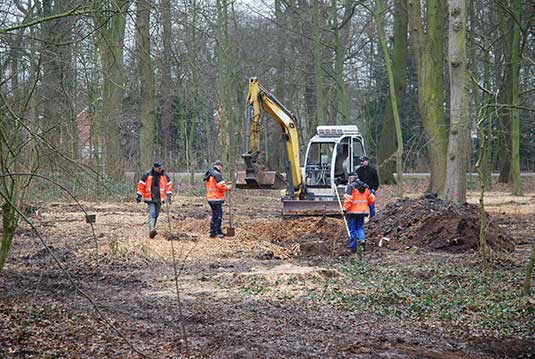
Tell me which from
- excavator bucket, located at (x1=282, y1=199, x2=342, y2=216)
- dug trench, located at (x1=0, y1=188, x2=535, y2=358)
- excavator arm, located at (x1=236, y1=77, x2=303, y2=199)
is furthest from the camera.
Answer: excavator bucket, located at (x1=282, y1=199, x2=342, y2=216)

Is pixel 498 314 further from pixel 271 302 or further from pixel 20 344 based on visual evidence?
pixel 20 344

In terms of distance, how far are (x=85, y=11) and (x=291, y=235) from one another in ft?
43.1

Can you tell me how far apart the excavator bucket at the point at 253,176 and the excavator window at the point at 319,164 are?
2677 millimetres

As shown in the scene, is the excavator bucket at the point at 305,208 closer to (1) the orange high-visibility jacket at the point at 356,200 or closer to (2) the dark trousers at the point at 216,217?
(2) the dark trousers at the point at 216,217

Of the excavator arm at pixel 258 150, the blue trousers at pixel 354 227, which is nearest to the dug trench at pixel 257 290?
the blue trousers at pixel 354 227

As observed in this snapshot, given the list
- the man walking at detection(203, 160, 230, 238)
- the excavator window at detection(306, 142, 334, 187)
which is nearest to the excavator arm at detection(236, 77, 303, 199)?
the excavator window at detection(306, 142, 334, 187)

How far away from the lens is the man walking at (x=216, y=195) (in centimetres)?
1944

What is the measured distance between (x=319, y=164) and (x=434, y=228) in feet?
24.8

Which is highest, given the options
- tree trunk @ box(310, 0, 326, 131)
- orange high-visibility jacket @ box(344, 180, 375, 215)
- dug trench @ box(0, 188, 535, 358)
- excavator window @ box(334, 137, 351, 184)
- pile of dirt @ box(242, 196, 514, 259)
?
tree trunk @ box(310, 0, 326, 131)

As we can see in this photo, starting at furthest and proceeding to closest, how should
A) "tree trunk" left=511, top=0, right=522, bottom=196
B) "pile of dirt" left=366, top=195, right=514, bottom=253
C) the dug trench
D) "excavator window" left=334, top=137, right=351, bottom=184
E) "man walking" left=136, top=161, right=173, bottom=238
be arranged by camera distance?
"tree trunk" left=511, top=0, right=522, bottom=196 < "excavator window" left=334, top=137, right=351, bottom=184 < "man walking" left=136, top=161, right=173, bottom=238 < "pile of dirt" left=366, top=195, right=514, bottom=253 < the dug trench

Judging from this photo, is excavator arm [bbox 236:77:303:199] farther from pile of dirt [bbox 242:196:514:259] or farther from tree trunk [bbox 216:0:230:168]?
tree trunk [bbox 216:0:230:168]

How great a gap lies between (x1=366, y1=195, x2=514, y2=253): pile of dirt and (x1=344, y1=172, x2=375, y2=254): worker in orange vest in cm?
165

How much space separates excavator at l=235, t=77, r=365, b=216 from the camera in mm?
22062

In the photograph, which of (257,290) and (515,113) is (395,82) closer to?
(515,113)
